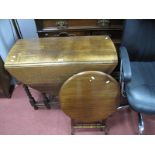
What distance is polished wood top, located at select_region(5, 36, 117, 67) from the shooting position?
122 centimetres

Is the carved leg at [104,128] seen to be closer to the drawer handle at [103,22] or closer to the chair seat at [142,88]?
the chair seat at [142,88]

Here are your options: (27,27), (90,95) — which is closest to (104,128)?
(90,95)

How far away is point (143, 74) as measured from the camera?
1.34 metres

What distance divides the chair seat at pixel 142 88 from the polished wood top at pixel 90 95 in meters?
0.11

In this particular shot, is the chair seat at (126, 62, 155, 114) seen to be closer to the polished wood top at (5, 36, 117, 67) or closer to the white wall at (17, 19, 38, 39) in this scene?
the polished wood top at (5, 36, 117, 67)

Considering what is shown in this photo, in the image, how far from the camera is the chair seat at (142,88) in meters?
1.13

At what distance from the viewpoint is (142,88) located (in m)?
1.21

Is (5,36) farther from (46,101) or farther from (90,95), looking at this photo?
(90,95)

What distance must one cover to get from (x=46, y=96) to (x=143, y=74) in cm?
92

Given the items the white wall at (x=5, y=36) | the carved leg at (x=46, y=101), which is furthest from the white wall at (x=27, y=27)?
the carved leg at (x=46, y=101)

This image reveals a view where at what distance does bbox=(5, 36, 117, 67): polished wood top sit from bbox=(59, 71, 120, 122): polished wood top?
6.1 inches

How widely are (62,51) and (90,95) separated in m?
0.39
